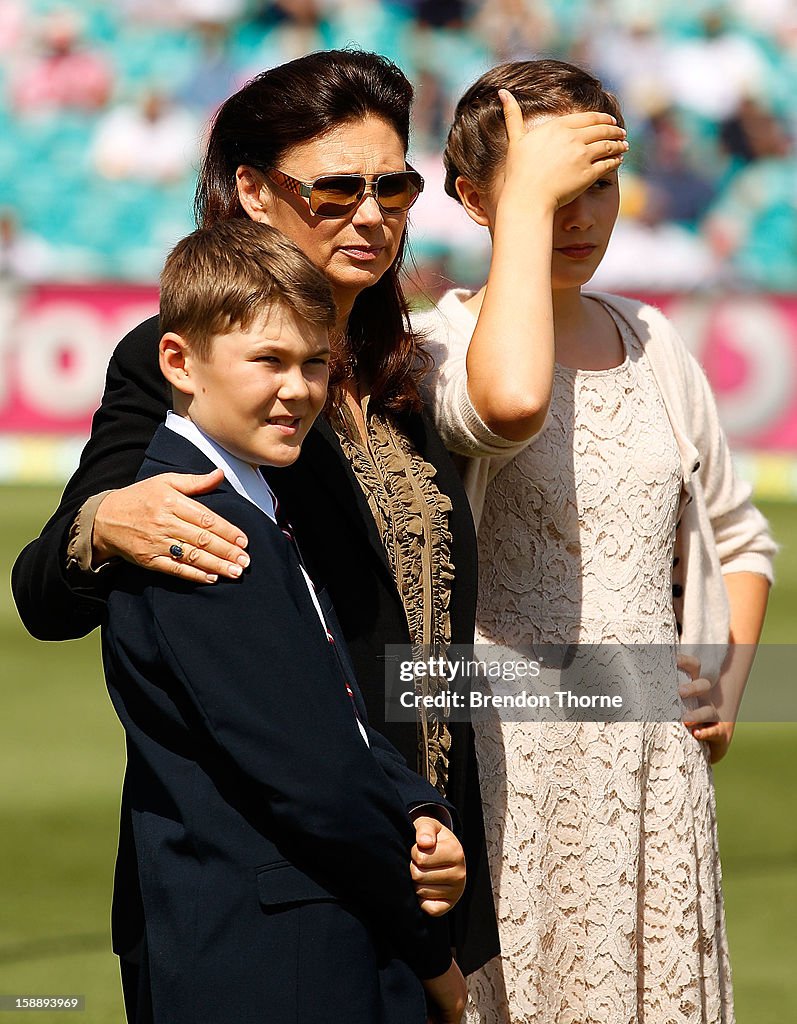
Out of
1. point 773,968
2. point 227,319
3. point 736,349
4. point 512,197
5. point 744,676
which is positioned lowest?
point 773,968

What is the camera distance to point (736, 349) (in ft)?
33.4

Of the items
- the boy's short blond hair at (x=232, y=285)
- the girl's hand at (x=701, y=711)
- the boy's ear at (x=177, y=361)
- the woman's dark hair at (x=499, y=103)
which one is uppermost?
the woman's dark hair at (x=499, y=103)

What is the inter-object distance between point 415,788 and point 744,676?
0.97 meters

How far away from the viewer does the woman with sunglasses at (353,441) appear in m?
1.85

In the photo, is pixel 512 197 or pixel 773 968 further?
pixel 773 968

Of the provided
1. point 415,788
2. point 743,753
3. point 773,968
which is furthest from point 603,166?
point 743,753

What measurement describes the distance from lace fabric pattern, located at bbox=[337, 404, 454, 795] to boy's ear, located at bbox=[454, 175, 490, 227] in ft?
1.57

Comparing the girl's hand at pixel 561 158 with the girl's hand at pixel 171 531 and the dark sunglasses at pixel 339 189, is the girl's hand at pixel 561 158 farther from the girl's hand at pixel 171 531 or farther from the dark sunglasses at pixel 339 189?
the girl's hand at pixel 171 531

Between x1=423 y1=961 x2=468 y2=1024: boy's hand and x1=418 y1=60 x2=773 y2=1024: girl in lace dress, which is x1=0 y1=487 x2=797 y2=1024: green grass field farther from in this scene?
x1=423 y1=961 x2=468 y2=1024: boy's hand

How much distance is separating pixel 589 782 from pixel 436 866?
55 cm

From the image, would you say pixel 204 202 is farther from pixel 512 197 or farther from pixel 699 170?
pixel 699 170

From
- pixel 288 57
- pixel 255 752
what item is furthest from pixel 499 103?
pixel 288 57

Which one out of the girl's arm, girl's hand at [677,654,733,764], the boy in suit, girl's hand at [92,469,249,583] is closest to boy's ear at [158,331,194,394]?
the boy in suit

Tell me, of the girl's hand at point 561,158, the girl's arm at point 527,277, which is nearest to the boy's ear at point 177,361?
the girl's arm at point 527,277
